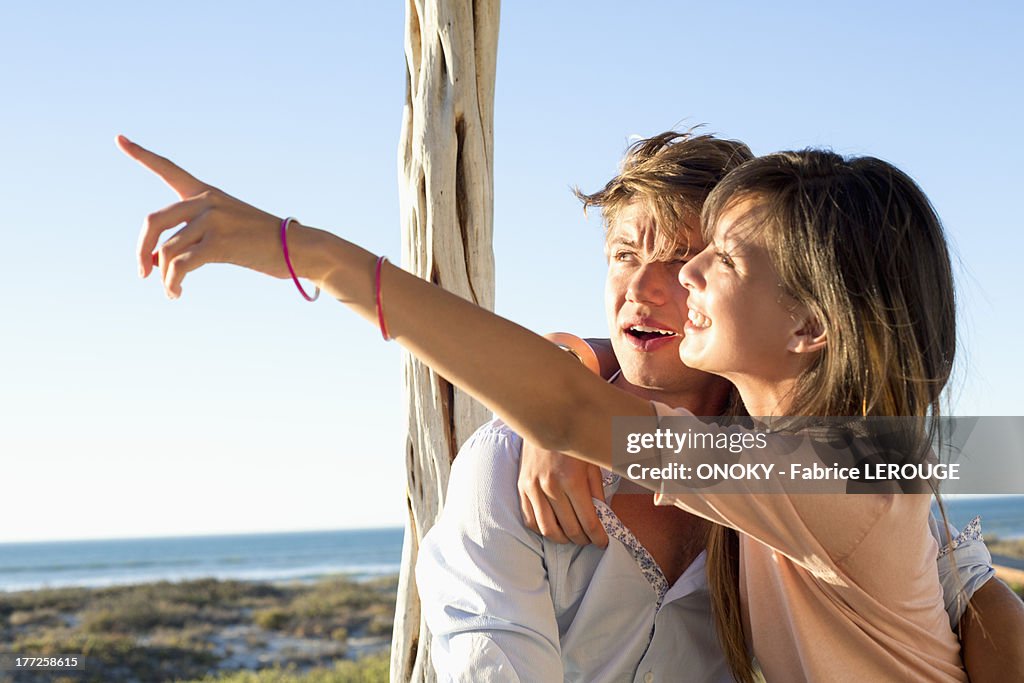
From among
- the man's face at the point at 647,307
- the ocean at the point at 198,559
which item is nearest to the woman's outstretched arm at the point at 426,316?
the man's face at the point at 647,307

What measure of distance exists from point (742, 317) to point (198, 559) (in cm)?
3069

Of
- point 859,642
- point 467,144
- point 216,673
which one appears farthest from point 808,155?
point 216,673

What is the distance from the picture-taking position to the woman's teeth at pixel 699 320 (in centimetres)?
156

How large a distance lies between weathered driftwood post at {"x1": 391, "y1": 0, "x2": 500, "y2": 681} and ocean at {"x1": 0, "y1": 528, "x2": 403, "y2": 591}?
74.9ft

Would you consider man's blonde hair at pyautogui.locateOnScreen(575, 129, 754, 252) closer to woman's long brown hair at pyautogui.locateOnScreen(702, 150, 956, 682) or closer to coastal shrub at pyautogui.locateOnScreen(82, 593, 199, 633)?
woman's long brown hair at pyautogui.locateOnScreen(702, 150, 956, 682)

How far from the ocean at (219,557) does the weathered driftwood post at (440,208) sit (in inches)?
909

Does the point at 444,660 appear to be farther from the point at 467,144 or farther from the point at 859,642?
the point at 467,144

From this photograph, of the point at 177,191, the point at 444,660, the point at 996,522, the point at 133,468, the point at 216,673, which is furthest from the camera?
the point at 133,468

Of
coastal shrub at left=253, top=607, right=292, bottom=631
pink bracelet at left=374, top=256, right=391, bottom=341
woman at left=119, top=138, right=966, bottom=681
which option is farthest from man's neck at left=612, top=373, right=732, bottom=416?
coastal shrub at left=253, top=607, right=292, bottom=631

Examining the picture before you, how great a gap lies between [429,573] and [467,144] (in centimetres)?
138

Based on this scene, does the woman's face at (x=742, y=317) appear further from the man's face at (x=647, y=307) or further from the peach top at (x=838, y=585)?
the man's face at (x=647, y=307)

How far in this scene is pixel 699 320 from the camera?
1587 mm

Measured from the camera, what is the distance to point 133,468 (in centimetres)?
3572

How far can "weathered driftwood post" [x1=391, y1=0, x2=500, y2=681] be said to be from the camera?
2.79 metres
